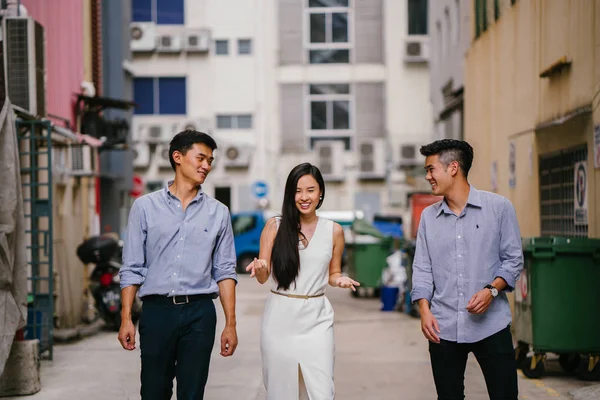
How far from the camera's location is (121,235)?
32.4 m

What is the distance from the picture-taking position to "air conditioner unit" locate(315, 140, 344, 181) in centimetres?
4131

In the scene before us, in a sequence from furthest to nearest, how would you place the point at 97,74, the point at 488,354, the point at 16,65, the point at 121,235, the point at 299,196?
the point at 121,235
the point at 97,74
the point at 16,65
the point at 299,196
the point at 488,354

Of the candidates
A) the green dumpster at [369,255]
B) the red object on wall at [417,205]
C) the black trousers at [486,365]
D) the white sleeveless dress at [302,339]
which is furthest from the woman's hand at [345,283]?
the red object on wall at [417,205]

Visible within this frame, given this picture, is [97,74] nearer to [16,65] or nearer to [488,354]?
[16,65]

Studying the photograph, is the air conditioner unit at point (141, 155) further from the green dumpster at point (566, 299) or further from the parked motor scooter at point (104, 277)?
the green dumpster at point (566, 299)

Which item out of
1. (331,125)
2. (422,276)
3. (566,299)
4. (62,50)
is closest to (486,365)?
(422,276)

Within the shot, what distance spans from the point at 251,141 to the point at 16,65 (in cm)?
3017

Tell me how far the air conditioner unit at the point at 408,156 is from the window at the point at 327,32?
441 cm

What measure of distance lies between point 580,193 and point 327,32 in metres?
31.3

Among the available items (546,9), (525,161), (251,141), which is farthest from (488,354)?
(251,141)

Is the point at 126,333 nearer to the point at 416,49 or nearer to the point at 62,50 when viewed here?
the point at 62,50

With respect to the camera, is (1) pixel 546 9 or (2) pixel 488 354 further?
(1) pixel 546 9

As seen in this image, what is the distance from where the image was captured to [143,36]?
41500 millimetres

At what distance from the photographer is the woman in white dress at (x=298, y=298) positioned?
5.98 metres
